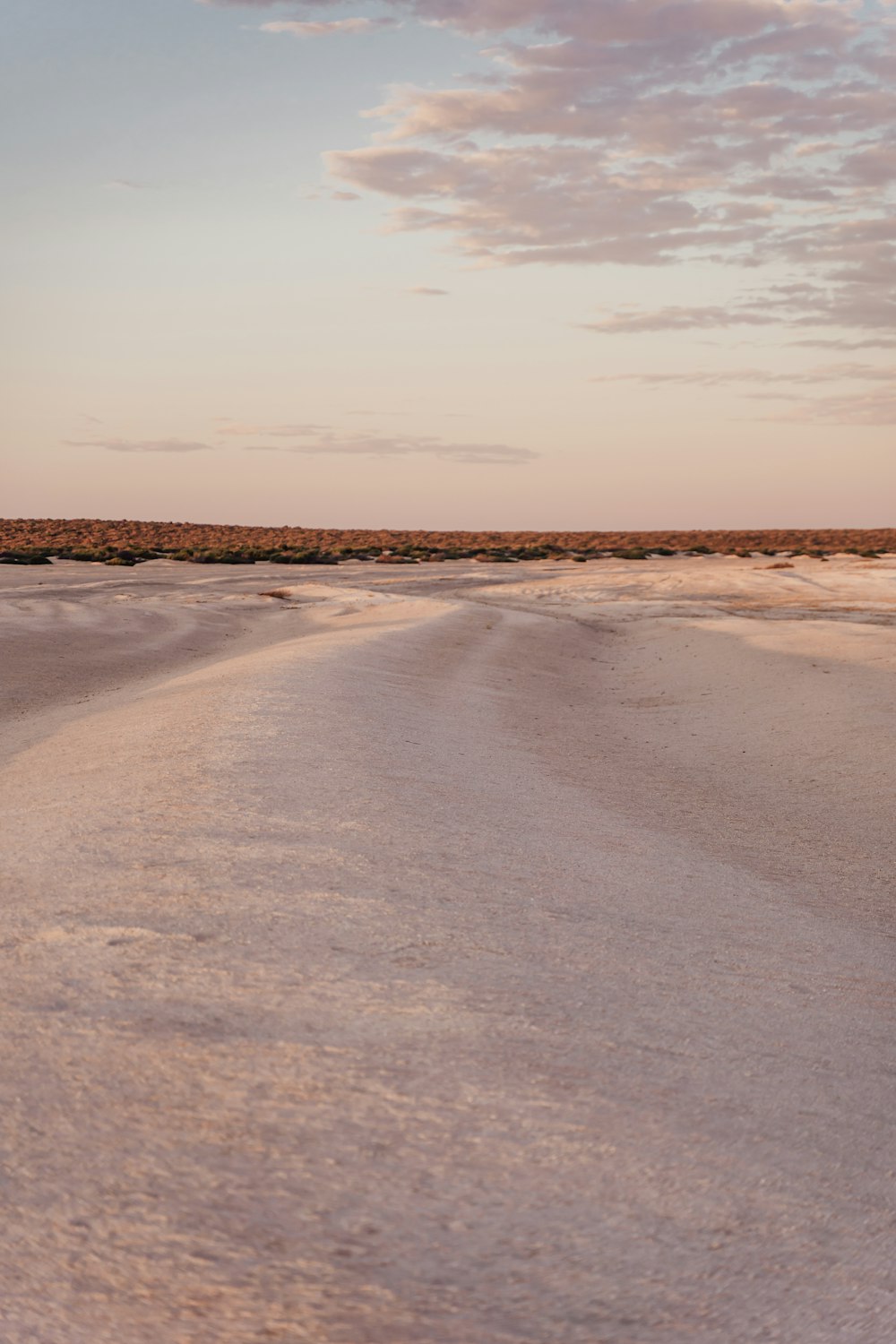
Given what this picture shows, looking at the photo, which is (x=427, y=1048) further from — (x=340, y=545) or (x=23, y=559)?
(x=340, y=545)

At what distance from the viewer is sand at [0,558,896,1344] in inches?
60.8

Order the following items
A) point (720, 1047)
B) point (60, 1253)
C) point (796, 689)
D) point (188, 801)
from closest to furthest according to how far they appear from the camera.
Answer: point (60, 1253) → point (720, 1047) → point (188, 801) → point (796, 689)

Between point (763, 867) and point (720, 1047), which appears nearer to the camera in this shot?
point (720, 1047)

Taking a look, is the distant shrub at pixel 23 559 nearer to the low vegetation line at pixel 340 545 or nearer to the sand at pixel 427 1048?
the low vegetation line at pixel 340 545

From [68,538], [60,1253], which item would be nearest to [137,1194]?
[60,1253]

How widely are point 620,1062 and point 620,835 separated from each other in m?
2.30

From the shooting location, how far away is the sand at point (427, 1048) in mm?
1545

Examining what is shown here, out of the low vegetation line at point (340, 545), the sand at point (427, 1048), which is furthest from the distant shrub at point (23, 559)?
the sand at point (427, 1048)

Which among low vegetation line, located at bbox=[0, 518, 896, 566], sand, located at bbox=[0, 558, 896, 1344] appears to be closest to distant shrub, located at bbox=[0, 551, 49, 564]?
low vegetation line, located at bbox=[0, 518, 896, 566]

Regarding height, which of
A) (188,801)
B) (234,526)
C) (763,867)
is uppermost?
(234,526)

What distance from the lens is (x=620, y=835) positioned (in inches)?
173

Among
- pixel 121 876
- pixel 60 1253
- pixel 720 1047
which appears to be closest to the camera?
pixel 60 1253

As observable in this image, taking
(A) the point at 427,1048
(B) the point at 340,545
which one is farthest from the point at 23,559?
(A) the point at 427,1048

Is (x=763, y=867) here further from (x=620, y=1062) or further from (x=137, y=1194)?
(x=137, y=1194)
